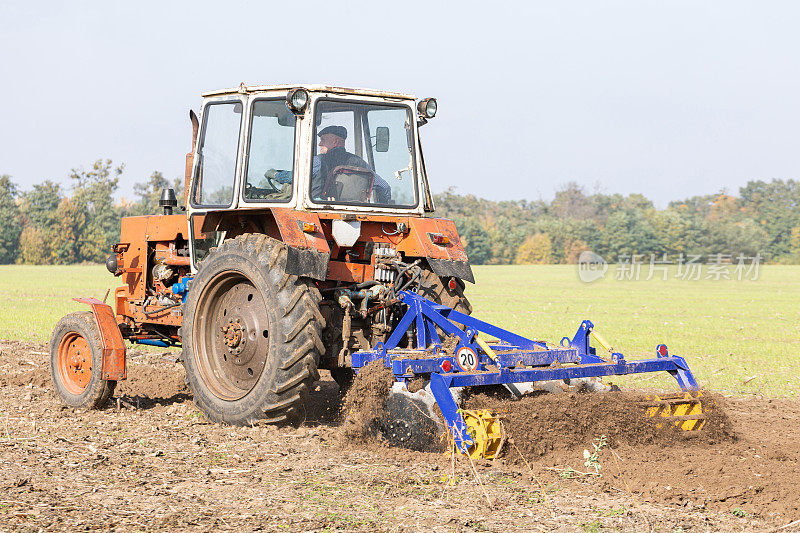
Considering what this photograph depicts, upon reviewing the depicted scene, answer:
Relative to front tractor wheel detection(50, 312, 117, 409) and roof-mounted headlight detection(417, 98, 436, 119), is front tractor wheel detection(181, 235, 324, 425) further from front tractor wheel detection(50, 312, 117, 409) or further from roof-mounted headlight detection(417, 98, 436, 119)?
roof-mounted headlight detection(417, 98, 436, 119)

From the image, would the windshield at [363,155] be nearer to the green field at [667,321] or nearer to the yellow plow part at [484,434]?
the yellow plow part at [484,434]

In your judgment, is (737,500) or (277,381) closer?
(737,500)

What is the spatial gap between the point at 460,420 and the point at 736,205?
89.9 meters

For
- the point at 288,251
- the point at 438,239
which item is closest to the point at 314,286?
the point at 288,251

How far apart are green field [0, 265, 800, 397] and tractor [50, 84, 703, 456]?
166 inches

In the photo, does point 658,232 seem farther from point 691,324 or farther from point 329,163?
point 329,163

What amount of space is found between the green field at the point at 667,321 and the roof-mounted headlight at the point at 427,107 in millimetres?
4452

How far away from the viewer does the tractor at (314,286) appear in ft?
20.5

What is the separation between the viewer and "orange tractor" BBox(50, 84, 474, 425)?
21.5 ft

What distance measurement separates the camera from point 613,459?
5645mm

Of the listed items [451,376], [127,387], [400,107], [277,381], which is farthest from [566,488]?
[127,387]

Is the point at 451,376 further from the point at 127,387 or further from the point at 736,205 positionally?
the point at 736,205

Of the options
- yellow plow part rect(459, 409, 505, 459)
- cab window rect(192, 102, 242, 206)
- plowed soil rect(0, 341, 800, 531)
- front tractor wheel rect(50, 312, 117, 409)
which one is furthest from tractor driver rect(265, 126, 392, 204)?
yellow plow part rect(459, 409, 505, 459)

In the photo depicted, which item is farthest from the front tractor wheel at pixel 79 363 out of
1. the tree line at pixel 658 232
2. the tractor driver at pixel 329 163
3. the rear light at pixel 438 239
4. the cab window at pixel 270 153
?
the tree line at pixel 658 232
